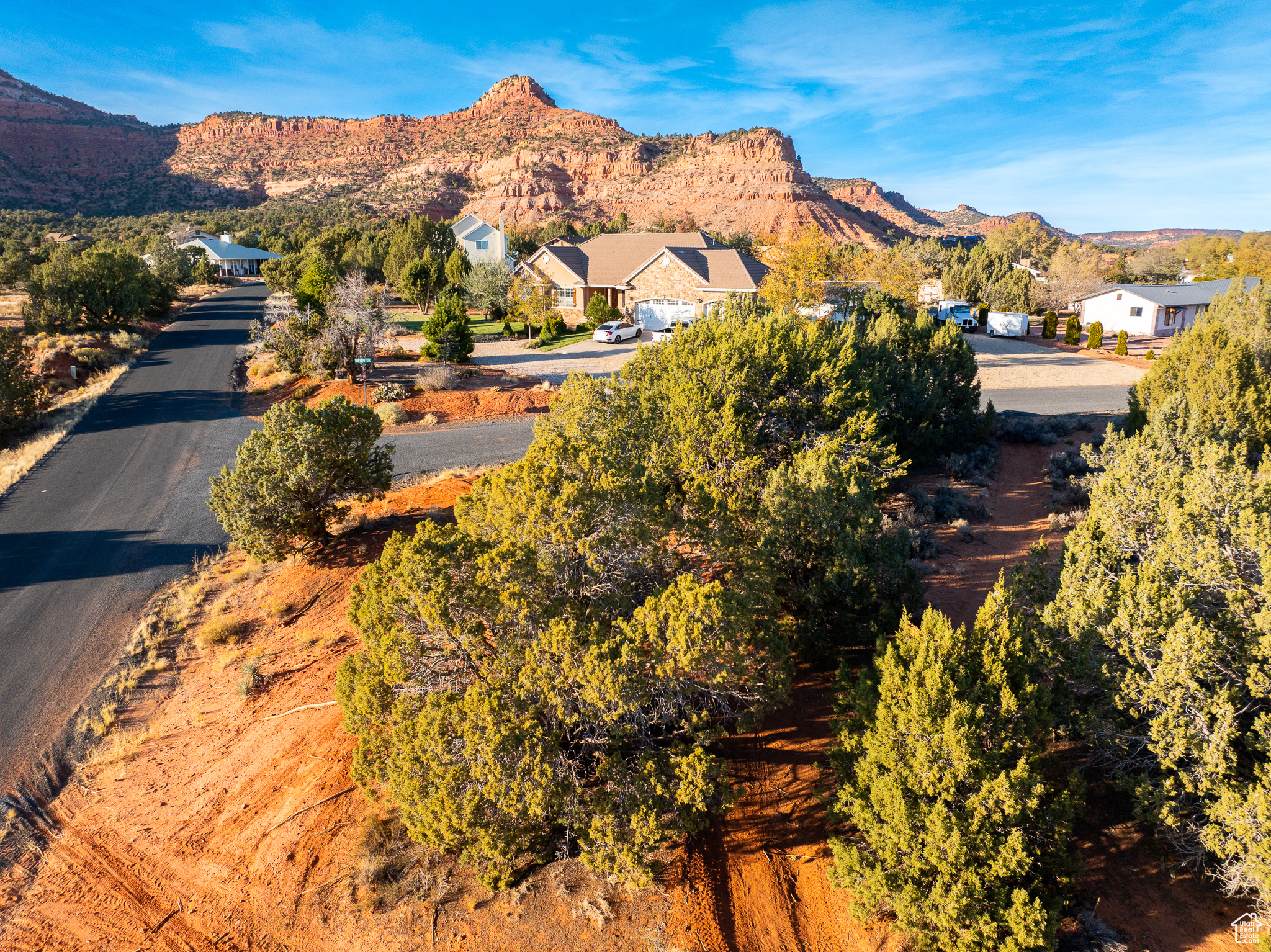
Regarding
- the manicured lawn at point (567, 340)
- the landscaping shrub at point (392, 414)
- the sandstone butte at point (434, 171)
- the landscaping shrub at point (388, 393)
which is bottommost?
the landscaping shrub at point (392, 414)

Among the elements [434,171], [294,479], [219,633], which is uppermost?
[434,171]

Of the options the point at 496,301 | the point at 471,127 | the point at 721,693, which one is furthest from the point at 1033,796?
the point at 471,127

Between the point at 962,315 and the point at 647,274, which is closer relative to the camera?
the point at 647,274

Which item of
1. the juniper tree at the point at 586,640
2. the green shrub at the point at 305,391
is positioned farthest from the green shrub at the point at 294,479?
the green shrub at the point at 305,391

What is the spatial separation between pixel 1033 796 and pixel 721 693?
11.3ft

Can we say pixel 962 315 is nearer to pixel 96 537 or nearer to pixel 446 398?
pixel 446 398

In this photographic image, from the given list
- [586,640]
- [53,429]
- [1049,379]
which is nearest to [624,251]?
[1049,379]

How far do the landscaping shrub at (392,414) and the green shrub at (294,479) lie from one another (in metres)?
10.4

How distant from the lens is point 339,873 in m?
8.02

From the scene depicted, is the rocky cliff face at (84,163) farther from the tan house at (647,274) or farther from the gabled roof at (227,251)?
the tan house at (647,274)

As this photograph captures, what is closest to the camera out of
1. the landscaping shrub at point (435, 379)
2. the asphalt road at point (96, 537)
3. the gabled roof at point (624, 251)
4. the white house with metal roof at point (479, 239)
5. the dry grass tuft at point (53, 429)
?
the asphalt road at point (96, 537)

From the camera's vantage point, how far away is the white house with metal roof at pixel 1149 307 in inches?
1954

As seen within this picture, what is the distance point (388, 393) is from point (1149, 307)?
185 ft

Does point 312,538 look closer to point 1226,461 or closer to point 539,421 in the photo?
point 539,421
